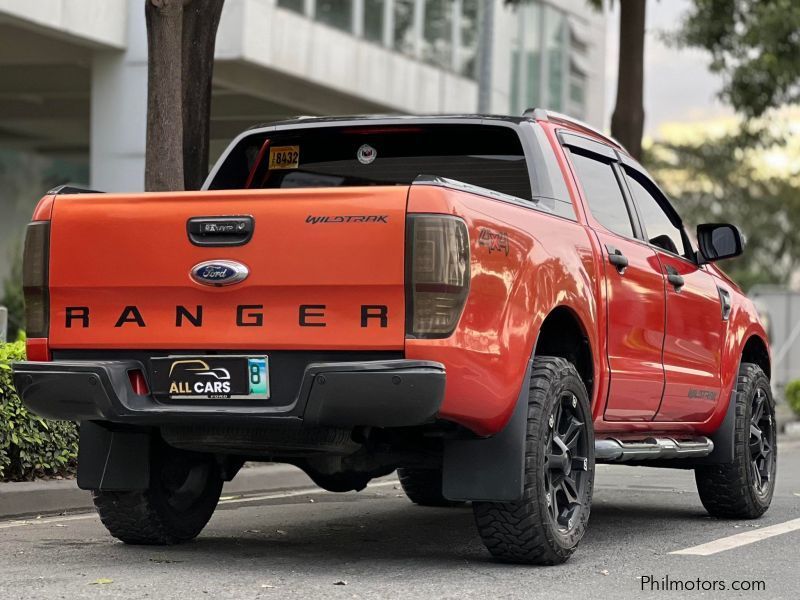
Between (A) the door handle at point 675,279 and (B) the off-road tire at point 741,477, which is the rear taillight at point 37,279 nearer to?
(A) the door handle at point 675,279

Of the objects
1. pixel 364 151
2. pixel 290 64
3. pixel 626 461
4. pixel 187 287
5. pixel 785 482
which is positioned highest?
pixel 290 64

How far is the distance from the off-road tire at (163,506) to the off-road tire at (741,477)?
2836 mm

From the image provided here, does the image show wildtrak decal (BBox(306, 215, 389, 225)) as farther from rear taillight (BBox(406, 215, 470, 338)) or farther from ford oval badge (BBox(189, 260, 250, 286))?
ford oval badge (BBox(189, 260, 250, 286))

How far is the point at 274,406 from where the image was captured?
229 inches

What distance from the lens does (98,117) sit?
21578mm

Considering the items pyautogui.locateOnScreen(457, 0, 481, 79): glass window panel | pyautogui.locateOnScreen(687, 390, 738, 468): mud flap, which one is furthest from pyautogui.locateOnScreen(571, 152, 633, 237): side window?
pyautogui.locateOnScreen(457, 0, 481, 79): glass window panel

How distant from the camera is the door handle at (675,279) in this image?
7.75 meters

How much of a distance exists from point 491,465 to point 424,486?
3190 mm

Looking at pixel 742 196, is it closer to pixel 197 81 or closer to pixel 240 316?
pixel 197 81

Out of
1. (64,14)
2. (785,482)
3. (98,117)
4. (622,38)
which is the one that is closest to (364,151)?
(785,482)

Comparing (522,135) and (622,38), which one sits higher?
(622,38)

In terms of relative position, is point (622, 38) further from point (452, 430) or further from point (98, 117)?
point (452, 430)

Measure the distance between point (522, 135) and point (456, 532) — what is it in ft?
7.19

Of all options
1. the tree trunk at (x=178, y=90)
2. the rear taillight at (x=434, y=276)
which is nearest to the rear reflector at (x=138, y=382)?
the rear taillight at (x=434, y=276)
